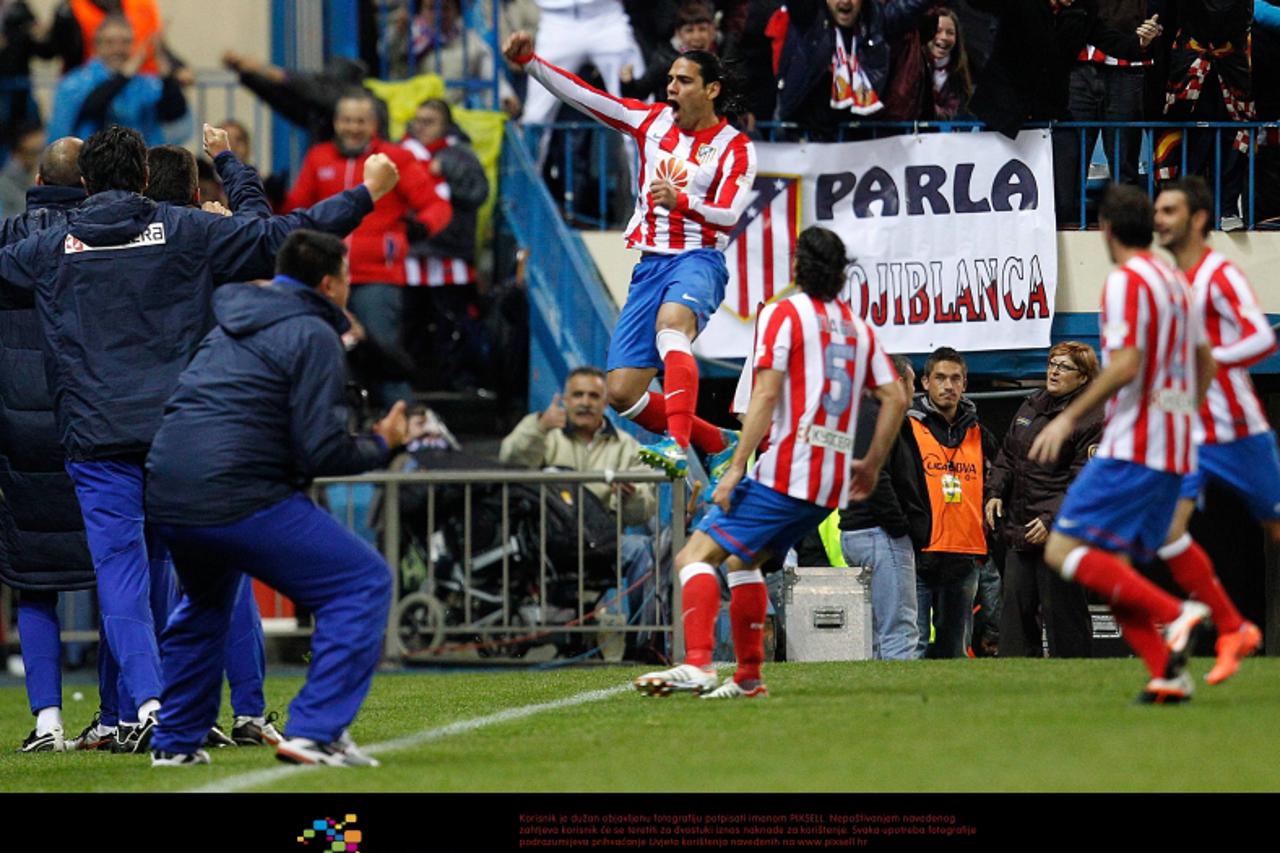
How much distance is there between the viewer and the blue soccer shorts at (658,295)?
11266mm

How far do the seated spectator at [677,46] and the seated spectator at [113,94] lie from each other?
4119 millimetres

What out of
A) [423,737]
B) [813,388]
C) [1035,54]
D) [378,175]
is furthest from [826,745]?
[1035,54]

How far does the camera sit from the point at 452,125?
16047mm

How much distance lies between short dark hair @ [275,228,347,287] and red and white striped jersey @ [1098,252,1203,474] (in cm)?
268

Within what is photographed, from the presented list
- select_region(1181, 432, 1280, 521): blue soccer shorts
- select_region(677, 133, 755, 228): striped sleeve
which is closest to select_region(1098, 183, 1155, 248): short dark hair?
select_region(1181, 432, 1280, 521): blue soccer shorts

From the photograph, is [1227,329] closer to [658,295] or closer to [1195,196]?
[1195,196]

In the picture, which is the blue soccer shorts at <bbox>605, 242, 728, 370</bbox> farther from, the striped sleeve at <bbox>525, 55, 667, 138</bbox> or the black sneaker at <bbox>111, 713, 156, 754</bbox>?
the black sneaker at <bbox>111, 713, 156, 754</bbox>

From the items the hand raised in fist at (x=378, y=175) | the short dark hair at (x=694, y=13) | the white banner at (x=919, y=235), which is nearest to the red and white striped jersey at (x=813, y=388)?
the hand raised in fist at (x=378, y=175)

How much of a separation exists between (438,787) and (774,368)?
236 centimetres

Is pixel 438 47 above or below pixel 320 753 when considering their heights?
above

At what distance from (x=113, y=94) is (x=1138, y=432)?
11246 millimetres

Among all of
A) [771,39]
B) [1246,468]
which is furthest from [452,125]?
[1246,468]

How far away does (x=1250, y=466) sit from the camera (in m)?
8.24
